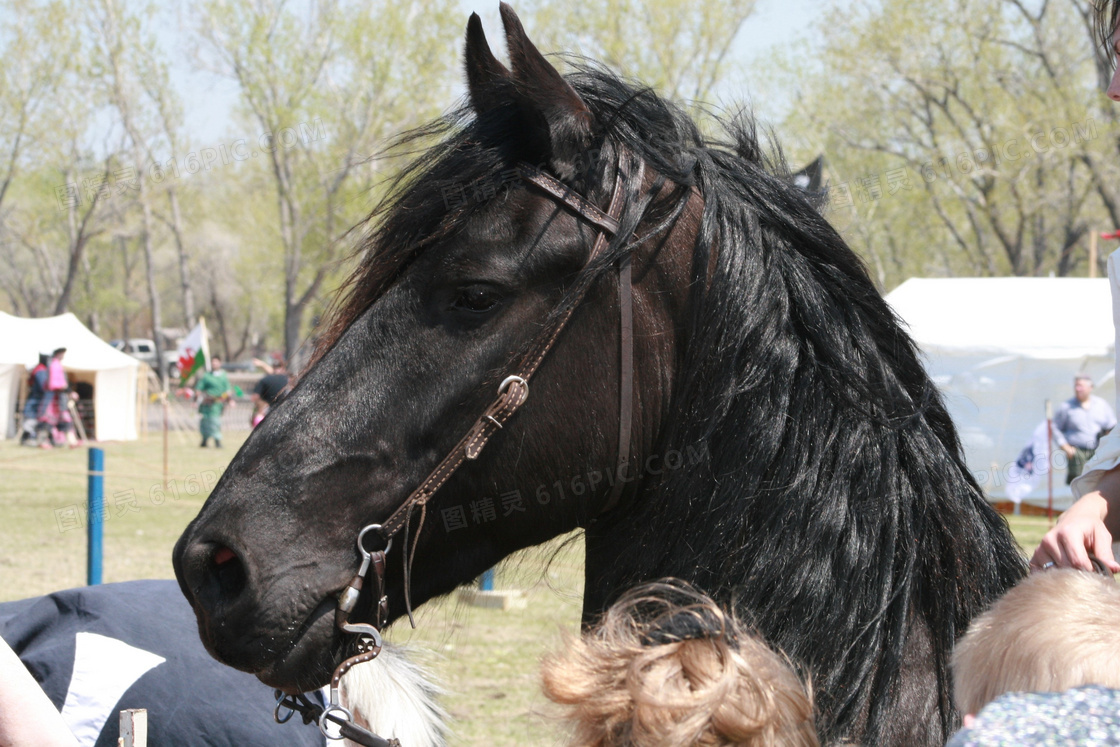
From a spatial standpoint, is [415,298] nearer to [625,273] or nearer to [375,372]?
[375,372]

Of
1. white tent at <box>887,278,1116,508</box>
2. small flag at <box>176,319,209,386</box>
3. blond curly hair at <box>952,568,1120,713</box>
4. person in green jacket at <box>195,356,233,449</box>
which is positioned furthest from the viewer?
small flag at <box>176,319,209,386</box>

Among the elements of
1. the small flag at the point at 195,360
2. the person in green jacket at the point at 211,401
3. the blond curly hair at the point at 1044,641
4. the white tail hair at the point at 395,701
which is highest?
the blond curly hair at the point at 1044,641

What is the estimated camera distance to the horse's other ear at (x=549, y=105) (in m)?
1.54

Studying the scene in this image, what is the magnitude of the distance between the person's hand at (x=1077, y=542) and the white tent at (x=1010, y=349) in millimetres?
11345

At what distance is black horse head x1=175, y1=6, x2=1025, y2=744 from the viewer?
1.47 metres

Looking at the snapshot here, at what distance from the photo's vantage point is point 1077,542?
1325mm

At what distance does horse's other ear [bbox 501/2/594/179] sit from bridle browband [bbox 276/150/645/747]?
5 cm

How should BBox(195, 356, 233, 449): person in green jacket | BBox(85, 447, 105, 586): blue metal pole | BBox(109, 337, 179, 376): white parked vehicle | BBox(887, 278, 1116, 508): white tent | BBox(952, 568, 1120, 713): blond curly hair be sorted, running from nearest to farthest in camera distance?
BBox(952, 568, 1120, 713): blond curly hair
BBox(85, 447, 105, 586): blue metal pole
BBox(887, 278, 1116, 508): white tent
BBox(195, 356, 233, 449): person in green jacket
BBox(109, 337, 179, 376): white parked vehicle

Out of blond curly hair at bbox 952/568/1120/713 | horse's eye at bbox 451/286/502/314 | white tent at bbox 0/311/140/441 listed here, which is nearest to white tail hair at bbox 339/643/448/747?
horse's eye at bbox 451/286/502/314

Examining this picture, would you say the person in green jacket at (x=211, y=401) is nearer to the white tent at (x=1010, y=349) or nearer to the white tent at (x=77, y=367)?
the white tent at (x=77, y=367)

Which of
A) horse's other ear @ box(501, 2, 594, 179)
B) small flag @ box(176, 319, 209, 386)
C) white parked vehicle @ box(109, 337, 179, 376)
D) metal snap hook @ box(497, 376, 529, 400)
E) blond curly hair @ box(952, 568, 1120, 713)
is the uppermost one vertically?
horse's other ear @ box(501, 2, 594, 179)

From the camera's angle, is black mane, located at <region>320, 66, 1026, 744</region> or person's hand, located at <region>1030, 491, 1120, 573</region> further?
black mane, located at <region>320, 66, 1026, 744</region>

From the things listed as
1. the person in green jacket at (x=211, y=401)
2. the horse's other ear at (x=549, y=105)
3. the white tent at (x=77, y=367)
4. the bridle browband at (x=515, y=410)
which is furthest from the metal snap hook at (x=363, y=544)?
the white tent at (x=77, y=367)

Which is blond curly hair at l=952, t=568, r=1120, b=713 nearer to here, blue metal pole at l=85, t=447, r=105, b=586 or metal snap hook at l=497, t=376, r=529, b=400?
metal snap hook at l=497, t=376, r=529, b=400
